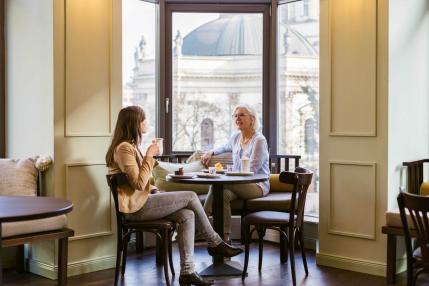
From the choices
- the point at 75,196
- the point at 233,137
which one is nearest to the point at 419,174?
the point at 233,137

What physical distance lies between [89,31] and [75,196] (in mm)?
1189

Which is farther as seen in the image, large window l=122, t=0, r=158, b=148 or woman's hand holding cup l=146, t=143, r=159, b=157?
large window l=122, t=0, r=158, b=148

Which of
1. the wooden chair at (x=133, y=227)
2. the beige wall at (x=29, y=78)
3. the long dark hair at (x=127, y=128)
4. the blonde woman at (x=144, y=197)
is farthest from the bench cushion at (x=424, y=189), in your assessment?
the beige wall at (x=29, y=78)

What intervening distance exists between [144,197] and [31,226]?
28.6 inches

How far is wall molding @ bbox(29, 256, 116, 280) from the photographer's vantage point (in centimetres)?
412

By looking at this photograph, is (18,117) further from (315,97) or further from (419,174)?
(419,174)

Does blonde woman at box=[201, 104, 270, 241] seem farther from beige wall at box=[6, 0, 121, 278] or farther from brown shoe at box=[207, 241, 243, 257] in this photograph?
beige wall at box=[6, 0, 121, 278]

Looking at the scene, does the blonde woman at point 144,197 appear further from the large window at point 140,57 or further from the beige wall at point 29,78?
the large window at point 140,57

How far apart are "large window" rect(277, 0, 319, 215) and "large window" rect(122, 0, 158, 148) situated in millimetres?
1139

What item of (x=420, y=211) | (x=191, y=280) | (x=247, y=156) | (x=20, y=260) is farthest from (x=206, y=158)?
(x=420, y=211)

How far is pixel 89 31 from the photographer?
4.25 m

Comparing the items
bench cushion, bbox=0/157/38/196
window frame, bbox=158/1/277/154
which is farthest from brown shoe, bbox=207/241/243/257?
window frame, bbox=158/1/277/154

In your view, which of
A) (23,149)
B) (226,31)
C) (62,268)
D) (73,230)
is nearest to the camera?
(62,268)

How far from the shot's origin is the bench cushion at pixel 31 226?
3.58m
